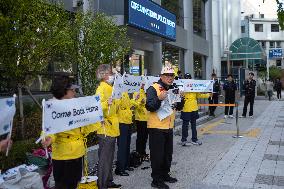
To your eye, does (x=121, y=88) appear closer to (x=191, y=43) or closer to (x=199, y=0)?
(x=191, y=43)

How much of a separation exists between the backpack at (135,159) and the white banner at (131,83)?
4.52 feet

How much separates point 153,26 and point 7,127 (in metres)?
13.2

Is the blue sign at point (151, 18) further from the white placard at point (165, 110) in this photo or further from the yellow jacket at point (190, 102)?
the white placard at point (165, 110)

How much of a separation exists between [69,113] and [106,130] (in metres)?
1.59

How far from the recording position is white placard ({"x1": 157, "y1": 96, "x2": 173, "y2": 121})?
271 inches

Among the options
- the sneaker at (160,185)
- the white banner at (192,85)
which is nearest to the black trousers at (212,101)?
the white banner at (192,85)

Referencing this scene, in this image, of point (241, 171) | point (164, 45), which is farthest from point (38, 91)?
point (164, 45)

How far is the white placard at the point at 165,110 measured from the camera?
689 cm

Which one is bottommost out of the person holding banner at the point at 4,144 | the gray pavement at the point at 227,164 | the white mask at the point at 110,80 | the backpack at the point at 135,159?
the gray pavement at the point at 227,164

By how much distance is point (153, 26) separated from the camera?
16.8 m

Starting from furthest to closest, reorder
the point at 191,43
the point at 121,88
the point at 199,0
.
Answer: the point at 199,0 < the point at 191,43 < the point at 121,88

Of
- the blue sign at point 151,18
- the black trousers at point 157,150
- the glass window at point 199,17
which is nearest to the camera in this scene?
the black trousers at point 157,150

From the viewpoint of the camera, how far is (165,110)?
6953 millimetres

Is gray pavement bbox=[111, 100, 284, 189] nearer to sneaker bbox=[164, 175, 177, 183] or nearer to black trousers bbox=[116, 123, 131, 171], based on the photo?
sneaker bbox=[164, 175, 177, 183]
